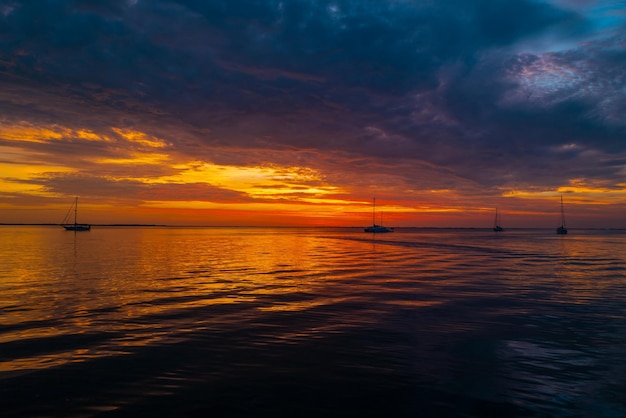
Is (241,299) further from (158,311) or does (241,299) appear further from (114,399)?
(114,399)

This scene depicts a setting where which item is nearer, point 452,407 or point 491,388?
point 452,407

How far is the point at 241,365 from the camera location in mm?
13164

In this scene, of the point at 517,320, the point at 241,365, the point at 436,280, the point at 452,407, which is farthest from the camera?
the point at 436,280

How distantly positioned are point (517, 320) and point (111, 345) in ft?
61.7

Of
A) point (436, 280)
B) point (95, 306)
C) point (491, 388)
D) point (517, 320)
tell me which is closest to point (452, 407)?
point (491, 388)

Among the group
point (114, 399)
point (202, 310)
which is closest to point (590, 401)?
point (114, 399)

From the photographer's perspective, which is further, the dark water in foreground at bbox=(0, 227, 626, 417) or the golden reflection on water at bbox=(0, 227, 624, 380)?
the golden reflection on water at bbox=(0, 227, 624, 380)

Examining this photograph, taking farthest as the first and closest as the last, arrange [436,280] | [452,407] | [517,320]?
[436,280], [517,320], [452,407]

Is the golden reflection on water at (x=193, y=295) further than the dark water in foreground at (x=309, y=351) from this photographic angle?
Yes

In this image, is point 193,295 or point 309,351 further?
point 193,295

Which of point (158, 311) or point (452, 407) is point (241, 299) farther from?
point (452, 407)

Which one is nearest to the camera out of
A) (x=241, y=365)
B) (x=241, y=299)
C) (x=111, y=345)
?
(x=241, y=365)

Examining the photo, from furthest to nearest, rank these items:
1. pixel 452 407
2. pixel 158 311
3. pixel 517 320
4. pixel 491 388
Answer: pixel 158 311 → pixel 517 320 → pixel 491 388 → pixel 452 407

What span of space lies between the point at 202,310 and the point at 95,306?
628 cm
